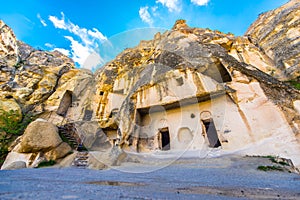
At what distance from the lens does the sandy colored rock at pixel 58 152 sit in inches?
297

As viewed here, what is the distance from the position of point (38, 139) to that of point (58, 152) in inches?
47.8

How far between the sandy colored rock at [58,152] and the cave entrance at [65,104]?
9432 mm

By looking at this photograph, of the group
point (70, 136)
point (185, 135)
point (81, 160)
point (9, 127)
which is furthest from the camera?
point (9, 127)

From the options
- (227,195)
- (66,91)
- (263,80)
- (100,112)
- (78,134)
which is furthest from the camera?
(66,91)

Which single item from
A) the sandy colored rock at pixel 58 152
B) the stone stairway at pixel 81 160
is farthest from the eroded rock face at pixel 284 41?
the sandy colored rock at pixel 58 152

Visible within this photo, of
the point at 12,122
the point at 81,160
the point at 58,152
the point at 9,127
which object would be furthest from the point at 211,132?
the point at 12,122

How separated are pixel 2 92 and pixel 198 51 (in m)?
18.9

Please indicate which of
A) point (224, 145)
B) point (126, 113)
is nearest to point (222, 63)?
point (224, 145)

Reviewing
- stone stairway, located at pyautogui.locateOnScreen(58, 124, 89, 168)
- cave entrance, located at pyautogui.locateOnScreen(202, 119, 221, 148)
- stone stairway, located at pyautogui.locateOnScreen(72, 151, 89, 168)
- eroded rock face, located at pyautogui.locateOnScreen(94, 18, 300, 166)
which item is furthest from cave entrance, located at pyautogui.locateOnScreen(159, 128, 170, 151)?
stone stairway, located at pyautogui.locateOnScreen(58, 124, 89, 168)

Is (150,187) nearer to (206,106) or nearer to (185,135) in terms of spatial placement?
(185,135)

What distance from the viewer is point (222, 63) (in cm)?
754

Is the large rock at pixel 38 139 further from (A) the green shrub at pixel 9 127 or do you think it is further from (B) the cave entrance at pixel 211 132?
(B) the cave entrance at pixel 211 132

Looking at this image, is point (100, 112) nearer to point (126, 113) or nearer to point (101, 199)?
point (126, 113)

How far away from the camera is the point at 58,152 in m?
7.79
